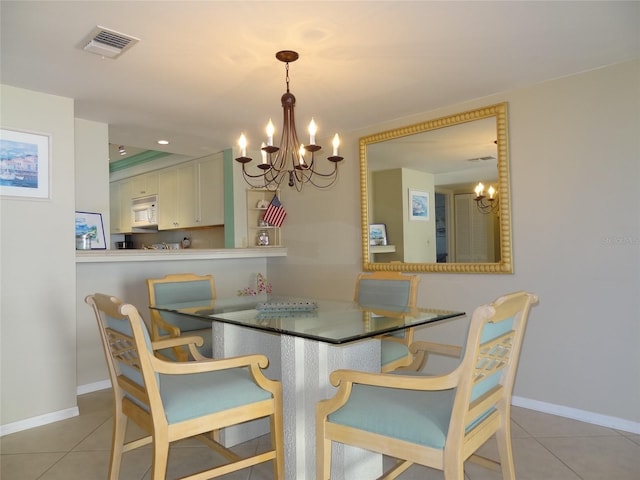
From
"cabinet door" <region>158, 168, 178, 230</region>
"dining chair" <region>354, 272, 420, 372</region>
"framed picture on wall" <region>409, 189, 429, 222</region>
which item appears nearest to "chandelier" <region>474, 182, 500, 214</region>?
"framed picture on wall" <region>409, 189, 429, 222</region>

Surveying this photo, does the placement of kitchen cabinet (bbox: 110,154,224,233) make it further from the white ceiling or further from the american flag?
the white ceiling

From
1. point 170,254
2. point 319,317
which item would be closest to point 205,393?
point 319,317

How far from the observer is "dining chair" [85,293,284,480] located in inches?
63.0

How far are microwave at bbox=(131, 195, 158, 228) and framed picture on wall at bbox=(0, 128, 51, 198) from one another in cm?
301

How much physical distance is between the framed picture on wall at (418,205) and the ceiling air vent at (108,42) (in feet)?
7.69

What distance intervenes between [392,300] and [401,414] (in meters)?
1.38

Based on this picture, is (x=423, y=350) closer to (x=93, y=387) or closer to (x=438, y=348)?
(x=438, y=348)

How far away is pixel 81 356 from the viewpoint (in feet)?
11.8

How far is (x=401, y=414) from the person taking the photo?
5.02 feet

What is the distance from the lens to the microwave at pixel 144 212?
238 inches

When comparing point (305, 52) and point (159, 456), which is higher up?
point (305, 52)

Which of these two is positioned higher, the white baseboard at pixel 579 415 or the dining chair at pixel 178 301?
the dining chair at pixel 178 301

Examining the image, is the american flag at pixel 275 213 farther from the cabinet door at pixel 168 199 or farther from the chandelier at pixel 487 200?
the chandelier at pixel 487 200

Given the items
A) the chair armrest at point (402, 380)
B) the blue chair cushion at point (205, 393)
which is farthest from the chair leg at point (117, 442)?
the chair armrest at point (402, 380)
